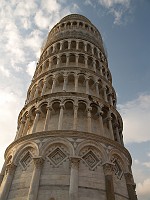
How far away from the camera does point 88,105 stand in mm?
17594

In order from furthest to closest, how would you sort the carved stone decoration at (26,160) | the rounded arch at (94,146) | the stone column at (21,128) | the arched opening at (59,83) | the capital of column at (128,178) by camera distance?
the arched opening at (59,83)
the stone column at (21,128)
the capital of column at (128,178)
the carved stone decoration at (26,160)
the rounded arch at (94,146)

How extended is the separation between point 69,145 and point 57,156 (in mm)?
993

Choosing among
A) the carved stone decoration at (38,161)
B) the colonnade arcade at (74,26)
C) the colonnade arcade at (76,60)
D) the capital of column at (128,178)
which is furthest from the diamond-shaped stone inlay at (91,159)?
the colonnade arcade at (74,26)

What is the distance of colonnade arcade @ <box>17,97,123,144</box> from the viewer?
54.7 feet

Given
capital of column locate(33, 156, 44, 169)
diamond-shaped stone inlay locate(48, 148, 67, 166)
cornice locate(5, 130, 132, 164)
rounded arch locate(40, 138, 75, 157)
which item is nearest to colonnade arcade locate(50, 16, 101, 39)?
cornice locate(5, 130, 132, 164)

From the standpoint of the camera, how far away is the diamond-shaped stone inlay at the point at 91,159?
46.4 feet

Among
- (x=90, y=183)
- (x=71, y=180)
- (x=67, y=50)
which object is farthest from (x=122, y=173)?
(x=67, y=50)

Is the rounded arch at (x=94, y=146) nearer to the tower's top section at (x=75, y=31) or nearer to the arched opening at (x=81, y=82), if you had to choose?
the arched opening at (x=81, y=82)

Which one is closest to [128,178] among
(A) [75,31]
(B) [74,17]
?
(A) [75,31]

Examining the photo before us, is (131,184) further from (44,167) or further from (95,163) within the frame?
(44,167)

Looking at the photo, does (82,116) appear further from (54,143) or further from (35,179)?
(35,179)

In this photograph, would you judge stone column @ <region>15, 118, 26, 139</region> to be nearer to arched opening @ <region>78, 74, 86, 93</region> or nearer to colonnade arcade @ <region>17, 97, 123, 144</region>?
colonnade arcade @ <region>17, 97, 123, 144</region>

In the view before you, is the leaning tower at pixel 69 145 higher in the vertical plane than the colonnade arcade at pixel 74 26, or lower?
lower

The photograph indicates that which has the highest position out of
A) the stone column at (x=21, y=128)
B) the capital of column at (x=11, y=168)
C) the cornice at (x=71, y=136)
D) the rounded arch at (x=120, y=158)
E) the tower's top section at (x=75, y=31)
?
the tower's top section at (x=75, y=31)
